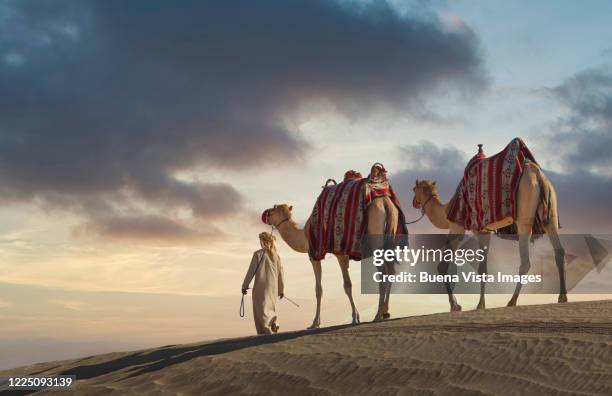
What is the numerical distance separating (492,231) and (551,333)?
549 centimetres

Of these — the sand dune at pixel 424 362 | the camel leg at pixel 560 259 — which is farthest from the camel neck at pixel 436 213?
the sand dune at pixel 424 362

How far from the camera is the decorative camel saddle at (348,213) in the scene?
11961 mm

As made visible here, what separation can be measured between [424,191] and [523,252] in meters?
3.42

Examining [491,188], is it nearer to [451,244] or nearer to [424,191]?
[451,244]

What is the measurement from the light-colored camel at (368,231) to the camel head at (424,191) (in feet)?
5.12

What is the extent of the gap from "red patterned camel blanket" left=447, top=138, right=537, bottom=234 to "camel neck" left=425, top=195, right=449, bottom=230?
4.56 ft

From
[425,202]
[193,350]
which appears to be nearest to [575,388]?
[193,350]

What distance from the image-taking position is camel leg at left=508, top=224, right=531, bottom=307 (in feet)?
32.6

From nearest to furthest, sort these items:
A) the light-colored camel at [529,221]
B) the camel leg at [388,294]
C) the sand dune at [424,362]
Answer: the sand dune at [424,362]
the light-colored camel at [529,221]
the camel leg at [388,294]

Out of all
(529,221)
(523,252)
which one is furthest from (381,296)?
(529,221)

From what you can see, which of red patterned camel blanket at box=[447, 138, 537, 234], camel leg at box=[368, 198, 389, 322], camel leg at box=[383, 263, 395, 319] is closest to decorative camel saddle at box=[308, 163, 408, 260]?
camel leg at box=[368, 198, 389, 322]

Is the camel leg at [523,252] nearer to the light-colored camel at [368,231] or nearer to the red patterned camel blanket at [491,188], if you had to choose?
the red patterned camel blanket at [491,188]

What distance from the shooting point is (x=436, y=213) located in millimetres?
13305

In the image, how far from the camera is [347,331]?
314 inches
